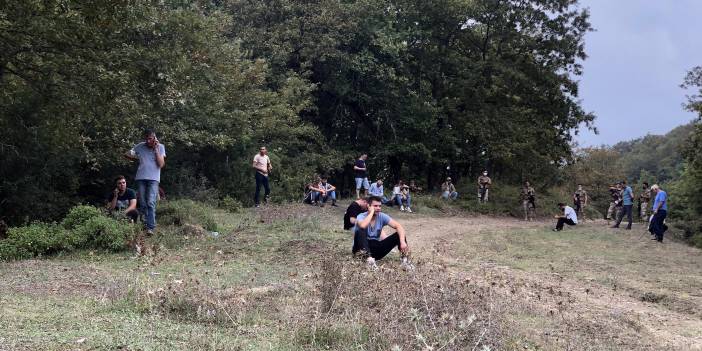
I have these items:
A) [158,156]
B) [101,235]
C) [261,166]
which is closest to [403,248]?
[158,156]

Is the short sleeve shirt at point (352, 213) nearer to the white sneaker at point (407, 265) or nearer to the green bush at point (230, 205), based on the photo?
the white sneaker at point (407, 265)

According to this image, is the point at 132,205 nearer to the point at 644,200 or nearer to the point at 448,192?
the point at 448,192

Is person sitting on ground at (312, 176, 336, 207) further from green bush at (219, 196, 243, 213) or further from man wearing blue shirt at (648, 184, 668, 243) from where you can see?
man wearing blue shirt at (648, 184, 668, 243)

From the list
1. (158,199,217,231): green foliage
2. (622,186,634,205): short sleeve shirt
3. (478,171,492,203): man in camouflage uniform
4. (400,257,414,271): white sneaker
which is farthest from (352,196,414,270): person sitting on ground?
(478,171,492,203): man in camouflage uniform

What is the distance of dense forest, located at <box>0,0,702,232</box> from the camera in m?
10.9

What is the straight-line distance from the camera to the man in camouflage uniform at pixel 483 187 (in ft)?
87.1

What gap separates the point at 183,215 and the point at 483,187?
57.5 ft

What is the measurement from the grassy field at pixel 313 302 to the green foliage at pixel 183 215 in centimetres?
34

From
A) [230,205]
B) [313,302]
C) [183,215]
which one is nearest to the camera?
[313,302]

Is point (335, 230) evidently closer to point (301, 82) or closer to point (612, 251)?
point (612, 251)

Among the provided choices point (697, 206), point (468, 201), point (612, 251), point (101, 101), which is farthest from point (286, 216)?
point (697, 206)

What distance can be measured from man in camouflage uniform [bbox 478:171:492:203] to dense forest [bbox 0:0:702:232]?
143 centimetres

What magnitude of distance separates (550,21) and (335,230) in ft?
65.9

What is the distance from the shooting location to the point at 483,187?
88.1 feet
